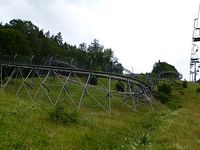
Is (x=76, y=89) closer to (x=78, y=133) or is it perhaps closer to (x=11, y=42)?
(x=11, y=42)

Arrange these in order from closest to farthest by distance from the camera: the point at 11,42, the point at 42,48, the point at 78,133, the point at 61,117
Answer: the point at 78,133, the point at 61,117, the point at 11,42, the point at 42,48

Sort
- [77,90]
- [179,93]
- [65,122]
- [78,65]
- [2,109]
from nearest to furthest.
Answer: [65,122] → [2,109] → [78,65] → [77,90] → [179,93]

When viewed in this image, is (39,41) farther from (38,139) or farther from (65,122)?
(38,139)

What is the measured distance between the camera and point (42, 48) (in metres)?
96.2

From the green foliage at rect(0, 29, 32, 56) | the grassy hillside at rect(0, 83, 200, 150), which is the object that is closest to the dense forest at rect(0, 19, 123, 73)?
the green foliage at rect(0, 29, 32, 56)

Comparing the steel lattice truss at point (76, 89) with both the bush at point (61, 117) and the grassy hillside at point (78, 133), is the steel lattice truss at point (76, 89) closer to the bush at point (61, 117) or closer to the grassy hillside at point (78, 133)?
the grassy hillside at point (78, 133)

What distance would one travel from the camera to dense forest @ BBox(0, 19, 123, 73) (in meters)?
53.0

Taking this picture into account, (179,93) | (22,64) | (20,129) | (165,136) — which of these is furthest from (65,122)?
(179,93)

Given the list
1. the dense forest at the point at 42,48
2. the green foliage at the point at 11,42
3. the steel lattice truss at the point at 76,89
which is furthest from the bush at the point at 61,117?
the green foliage at the point at 11,42

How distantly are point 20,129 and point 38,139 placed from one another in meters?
2.20

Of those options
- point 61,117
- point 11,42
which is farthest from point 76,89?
point 61,117

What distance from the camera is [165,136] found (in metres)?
23.6

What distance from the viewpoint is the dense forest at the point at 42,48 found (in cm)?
5297

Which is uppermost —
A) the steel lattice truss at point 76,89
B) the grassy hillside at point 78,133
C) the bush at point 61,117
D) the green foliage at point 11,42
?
the green foliage at point 11,42
